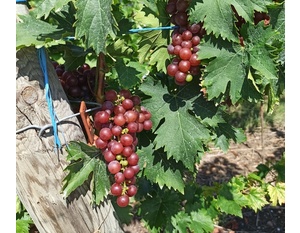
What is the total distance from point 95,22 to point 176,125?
487 millimetres

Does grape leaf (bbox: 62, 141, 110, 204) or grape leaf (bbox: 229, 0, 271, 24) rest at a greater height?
grape leaf (bbox: 229, 0, 271, 24)

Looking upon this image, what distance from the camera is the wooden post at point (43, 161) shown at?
128cm

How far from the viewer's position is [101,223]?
4.96ft

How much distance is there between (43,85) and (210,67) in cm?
55

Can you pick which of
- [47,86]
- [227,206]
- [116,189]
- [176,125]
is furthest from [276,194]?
[47,86]

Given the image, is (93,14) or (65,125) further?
(65,125)

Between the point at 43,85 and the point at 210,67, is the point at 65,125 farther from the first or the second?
the point at 210,67

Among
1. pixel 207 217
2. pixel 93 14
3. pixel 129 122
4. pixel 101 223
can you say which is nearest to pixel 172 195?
pixel 207 217


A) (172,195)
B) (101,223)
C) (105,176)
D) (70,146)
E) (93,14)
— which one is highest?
(93,14)

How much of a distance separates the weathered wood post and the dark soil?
1898 mm

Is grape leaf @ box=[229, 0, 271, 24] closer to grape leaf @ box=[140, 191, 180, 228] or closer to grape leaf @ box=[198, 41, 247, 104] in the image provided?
grape leaf @ box=[198, 41, 247, 104]

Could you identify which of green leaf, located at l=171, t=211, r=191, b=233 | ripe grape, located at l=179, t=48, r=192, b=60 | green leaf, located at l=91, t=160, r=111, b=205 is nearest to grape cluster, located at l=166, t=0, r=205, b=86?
ripe grape, located at l=179, t=48, r=192, b=60

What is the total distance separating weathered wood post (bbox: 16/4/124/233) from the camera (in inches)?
50.3

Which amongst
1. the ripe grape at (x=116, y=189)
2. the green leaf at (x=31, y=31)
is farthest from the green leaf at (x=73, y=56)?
the ripe grape at (x=116, y=189)
